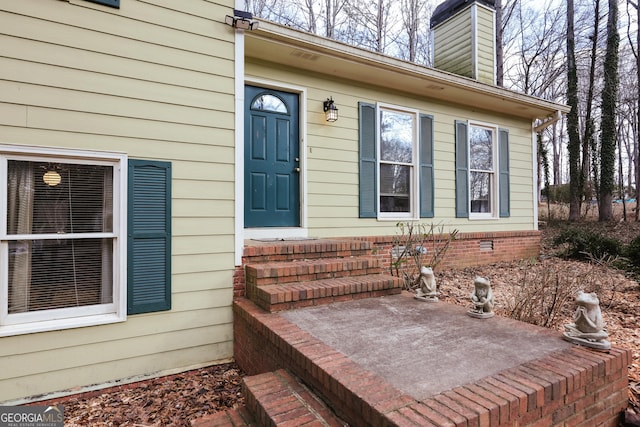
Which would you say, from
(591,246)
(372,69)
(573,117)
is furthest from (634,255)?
(573,117)

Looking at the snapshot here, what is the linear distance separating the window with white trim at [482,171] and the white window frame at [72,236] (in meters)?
5.51

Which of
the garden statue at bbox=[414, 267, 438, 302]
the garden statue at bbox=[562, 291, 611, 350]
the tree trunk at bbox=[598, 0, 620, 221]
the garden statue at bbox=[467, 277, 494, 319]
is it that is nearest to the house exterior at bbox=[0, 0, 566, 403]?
the garden statue at bbox=[414, 267, 438, 302]

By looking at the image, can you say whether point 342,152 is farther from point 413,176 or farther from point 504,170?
point 504,170

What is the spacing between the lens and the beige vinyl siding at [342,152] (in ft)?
14.9

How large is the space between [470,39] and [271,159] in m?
5.31

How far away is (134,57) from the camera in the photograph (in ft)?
9.27

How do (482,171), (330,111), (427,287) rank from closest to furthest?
(427,287)
(330,111)
(482,171)

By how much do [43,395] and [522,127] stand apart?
8156mm

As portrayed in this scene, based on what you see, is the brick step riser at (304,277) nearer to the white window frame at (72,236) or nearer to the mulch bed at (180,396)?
the mulch bed at (180,396)

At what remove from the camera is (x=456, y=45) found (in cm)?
713

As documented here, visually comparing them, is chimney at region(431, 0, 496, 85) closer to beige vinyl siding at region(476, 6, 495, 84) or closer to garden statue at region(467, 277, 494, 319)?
beige vinyl siding at region(476, 6, 495, 84)

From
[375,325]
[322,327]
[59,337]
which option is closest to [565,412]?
[375,325]

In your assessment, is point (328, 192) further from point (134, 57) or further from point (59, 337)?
point (59, 337)

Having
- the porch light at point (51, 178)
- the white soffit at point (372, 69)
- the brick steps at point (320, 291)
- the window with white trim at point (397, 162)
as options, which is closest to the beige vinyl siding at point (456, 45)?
the white soffit at point (372, 69)
